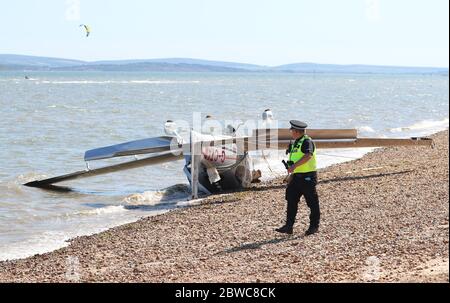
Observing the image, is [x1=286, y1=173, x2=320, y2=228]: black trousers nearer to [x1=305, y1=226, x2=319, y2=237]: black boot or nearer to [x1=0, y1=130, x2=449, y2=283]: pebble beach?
[x1=305, y1=226, x2=319, y2=237]: black boot

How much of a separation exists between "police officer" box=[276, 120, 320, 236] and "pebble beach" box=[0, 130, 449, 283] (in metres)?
0.34

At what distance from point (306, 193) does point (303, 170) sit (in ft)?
1.11

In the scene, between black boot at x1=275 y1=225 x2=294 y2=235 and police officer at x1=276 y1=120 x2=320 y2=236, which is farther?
black boot at x1=275 y1=225 x2=294 y2=235

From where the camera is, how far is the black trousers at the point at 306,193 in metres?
10.4

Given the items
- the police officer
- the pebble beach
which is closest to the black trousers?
the police officer

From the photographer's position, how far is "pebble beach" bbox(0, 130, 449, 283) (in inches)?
329

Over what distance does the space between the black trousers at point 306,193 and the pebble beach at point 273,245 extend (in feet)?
0.79

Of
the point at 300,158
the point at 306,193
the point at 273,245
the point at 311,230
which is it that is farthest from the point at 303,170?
the point at 273,245

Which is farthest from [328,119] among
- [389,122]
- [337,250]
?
[337,250]

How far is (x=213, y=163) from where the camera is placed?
17.5 meters

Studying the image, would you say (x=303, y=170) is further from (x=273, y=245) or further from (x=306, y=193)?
(x=273, y=245)

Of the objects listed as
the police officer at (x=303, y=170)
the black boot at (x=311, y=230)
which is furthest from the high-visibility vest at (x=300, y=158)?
the black boot at (x=311, y=230)

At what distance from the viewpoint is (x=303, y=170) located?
10.4 m
